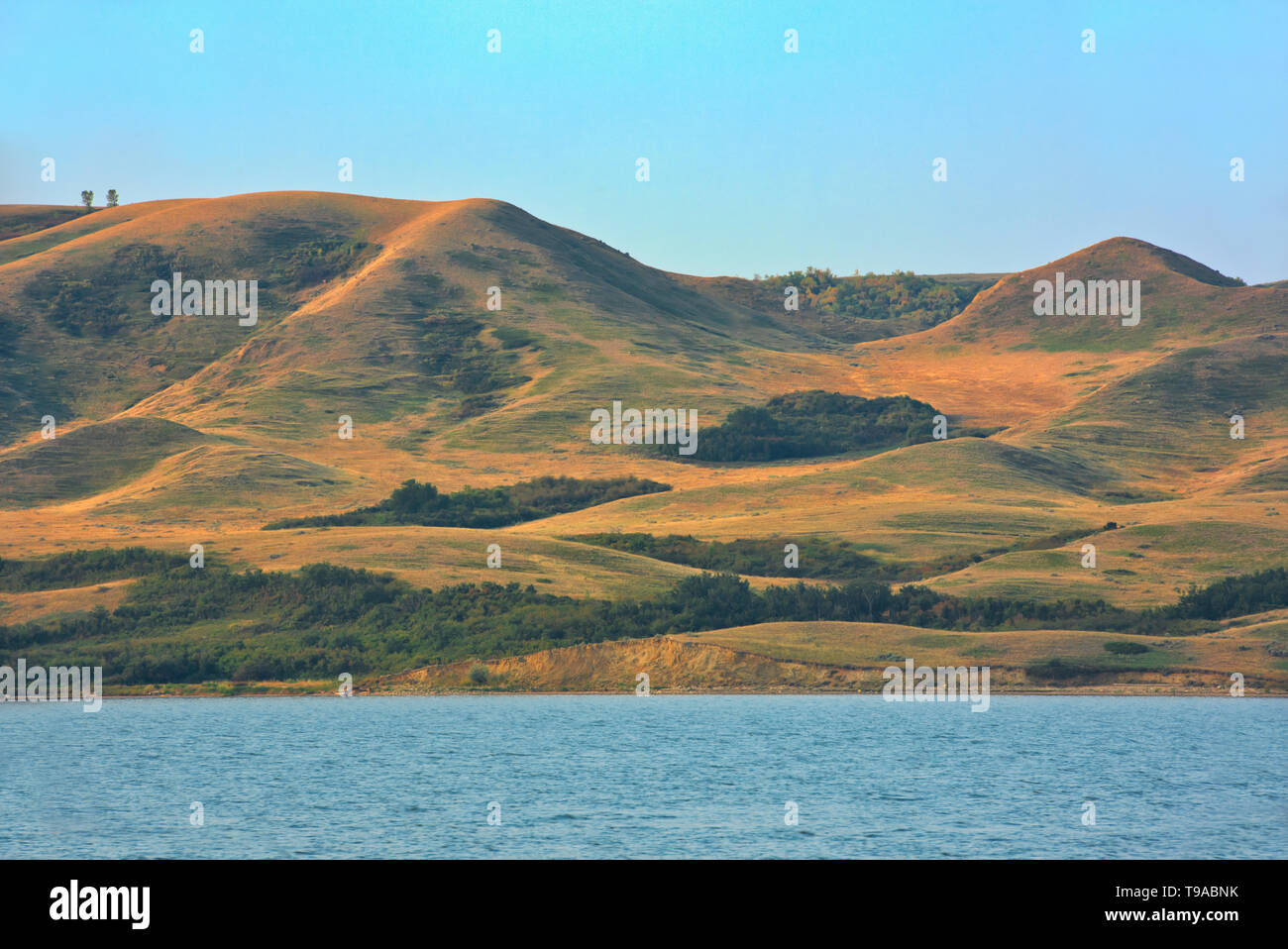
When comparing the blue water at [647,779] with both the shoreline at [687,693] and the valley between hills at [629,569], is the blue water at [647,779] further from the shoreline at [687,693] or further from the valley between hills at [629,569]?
the valley between hills at [629,569]

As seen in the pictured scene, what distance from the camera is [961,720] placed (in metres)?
81.2

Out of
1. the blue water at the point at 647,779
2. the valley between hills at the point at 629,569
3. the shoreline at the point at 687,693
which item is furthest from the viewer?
the valley between hills at the point at 629,569

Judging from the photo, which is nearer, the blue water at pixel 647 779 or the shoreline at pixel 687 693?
the blue water at pixel 647 779

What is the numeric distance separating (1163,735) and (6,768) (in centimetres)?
5552

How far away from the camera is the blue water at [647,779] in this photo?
138 ft

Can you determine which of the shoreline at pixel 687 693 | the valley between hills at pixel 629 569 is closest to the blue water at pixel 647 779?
the shoreline at pixel 687 693

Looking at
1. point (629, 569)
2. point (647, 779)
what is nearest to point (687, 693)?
point (629, 569)

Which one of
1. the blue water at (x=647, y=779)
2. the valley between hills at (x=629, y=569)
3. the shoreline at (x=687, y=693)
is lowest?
the shoreline at (x=687, y=693)

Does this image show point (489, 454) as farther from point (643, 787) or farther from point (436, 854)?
point (436, 854)

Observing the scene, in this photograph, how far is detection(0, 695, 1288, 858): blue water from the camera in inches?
1656

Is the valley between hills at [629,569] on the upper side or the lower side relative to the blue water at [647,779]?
upper

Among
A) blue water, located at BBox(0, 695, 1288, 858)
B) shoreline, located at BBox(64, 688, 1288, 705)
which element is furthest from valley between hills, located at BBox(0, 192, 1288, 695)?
blue water, located at BBox(0, 695, 1288, 858)

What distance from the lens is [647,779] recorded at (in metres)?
55.8
